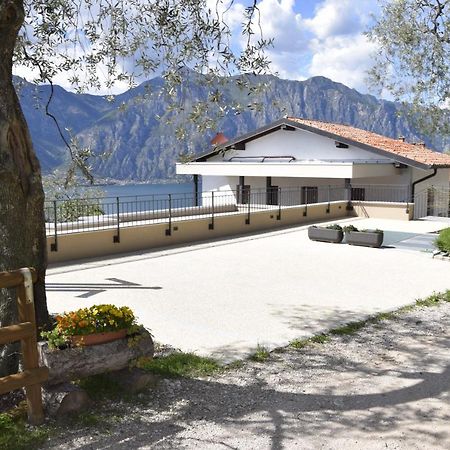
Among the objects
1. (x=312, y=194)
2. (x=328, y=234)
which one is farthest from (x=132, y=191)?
(x=328, y=234)

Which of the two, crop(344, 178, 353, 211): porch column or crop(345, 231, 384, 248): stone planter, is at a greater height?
crop(344, 178, 353, 211): porch column

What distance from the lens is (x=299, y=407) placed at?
527cm

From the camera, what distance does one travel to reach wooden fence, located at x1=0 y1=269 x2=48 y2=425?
15.1 ft

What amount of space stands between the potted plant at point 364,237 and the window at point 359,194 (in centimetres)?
1221

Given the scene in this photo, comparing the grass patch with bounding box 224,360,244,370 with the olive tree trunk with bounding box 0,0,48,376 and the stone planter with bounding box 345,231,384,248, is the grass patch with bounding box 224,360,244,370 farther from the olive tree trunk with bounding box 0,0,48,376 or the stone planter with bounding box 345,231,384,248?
the stone planter with bounding box 345,231,384,248

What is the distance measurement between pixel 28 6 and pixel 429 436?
7515mm

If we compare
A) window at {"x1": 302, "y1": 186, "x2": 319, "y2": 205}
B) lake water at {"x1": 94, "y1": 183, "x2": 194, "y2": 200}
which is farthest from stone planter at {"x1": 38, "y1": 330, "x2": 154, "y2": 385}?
window at {"x1": 302, "y1": 186, "x2": 319, "y2": 205}

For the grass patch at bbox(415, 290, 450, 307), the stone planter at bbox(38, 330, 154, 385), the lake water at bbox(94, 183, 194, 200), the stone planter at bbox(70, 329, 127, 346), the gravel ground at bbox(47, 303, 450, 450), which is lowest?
the gravel ground at bbox(47, 303, 450, 450)

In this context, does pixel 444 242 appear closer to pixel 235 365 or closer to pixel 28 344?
pixel 235 365

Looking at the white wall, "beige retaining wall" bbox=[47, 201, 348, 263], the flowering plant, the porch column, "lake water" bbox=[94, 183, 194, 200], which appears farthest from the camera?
the white wall

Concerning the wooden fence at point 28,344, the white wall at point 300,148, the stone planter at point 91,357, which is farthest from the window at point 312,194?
the wooden fence at point 28,344

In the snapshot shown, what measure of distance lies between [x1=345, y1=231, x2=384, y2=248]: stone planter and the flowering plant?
12.2 meters

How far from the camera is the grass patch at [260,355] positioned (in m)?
6.73

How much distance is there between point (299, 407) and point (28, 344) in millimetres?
2663
